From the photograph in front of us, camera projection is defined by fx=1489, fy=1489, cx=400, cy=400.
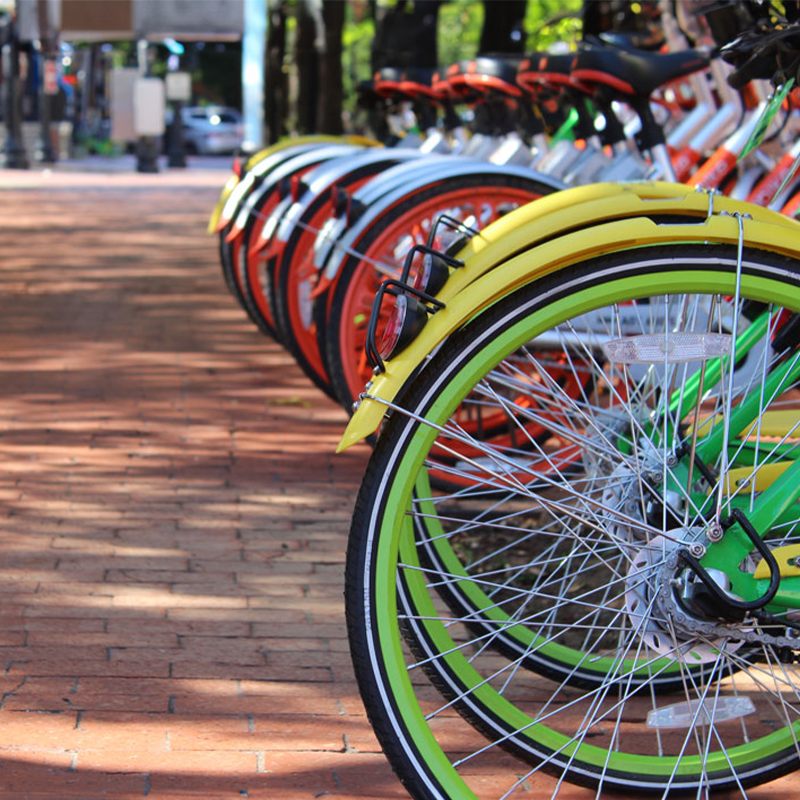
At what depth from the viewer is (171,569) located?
4188 mm

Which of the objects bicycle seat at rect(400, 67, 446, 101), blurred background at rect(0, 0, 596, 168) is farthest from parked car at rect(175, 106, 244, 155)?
bicycle seat at rect(400, 67, 446, 101)

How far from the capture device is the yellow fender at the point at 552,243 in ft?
7.75

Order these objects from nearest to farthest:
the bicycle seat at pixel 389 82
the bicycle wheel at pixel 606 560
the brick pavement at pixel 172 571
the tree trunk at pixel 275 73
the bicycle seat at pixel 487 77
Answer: the bicycle wheel at pixel 606 560, the brick pavement at pixel 172 571, the bicycle seat at pixel 487 77, the bicycle seat at pixel 389 82, the tree trunk at pixel 275 73

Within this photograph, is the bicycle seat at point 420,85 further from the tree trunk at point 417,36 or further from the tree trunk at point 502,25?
the tree trunk at point 502,25

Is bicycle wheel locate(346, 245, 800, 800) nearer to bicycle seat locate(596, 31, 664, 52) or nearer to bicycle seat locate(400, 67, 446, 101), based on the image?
bicycle seat locate(596, 31, 664, 52)

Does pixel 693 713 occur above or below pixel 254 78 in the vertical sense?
above

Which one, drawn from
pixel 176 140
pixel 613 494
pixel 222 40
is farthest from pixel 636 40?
pixel 176 140

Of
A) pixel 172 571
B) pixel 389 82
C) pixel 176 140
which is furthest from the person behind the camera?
pixel 176 140

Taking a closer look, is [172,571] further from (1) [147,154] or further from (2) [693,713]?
(1) [147,154]

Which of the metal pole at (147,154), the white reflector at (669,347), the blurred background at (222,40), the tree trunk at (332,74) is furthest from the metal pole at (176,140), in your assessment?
the white reflector at (669,347)

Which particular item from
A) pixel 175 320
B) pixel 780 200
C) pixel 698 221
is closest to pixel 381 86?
pixel 175 320

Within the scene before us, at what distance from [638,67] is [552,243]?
2.78m

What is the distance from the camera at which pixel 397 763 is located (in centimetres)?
235

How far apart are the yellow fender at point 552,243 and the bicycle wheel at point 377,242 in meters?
2.36
